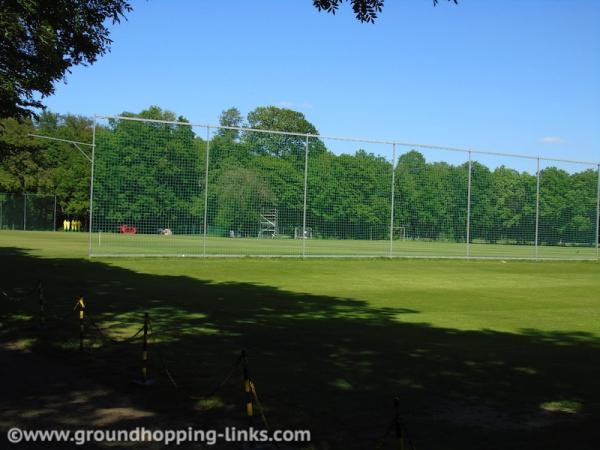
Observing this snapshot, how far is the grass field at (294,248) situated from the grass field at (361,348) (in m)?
6.78

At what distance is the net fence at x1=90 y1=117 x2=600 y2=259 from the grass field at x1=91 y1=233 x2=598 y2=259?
54 millimetres

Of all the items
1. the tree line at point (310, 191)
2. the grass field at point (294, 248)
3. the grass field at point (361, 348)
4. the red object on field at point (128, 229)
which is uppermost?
the tree line at point (310, 191)

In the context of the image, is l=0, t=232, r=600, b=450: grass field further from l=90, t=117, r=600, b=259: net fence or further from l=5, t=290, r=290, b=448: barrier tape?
l=90, t=117, r=600, b=259: net fence

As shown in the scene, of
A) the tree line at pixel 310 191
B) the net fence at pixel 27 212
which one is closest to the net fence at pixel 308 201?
the tree line at pixel 310 191

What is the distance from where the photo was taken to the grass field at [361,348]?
6.08m

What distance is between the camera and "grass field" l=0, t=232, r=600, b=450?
6.08 meters

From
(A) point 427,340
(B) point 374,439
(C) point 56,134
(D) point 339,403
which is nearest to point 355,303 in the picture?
(A) point 427,340

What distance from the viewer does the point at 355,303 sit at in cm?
1531

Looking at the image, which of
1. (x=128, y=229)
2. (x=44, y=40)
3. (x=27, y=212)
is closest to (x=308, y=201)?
(x=128, y=229)

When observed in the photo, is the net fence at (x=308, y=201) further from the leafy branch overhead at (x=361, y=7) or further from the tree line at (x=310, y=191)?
the leafy branch overhead at (x=361, y=7)

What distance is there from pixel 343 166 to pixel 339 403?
2584cm

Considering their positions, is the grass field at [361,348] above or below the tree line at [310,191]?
below

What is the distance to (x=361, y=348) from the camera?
958 cm

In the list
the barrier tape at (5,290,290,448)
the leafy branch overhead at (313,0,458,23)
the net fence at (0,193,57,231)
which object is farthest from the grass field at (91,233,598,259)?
the net fence at (0,193,57,231)
